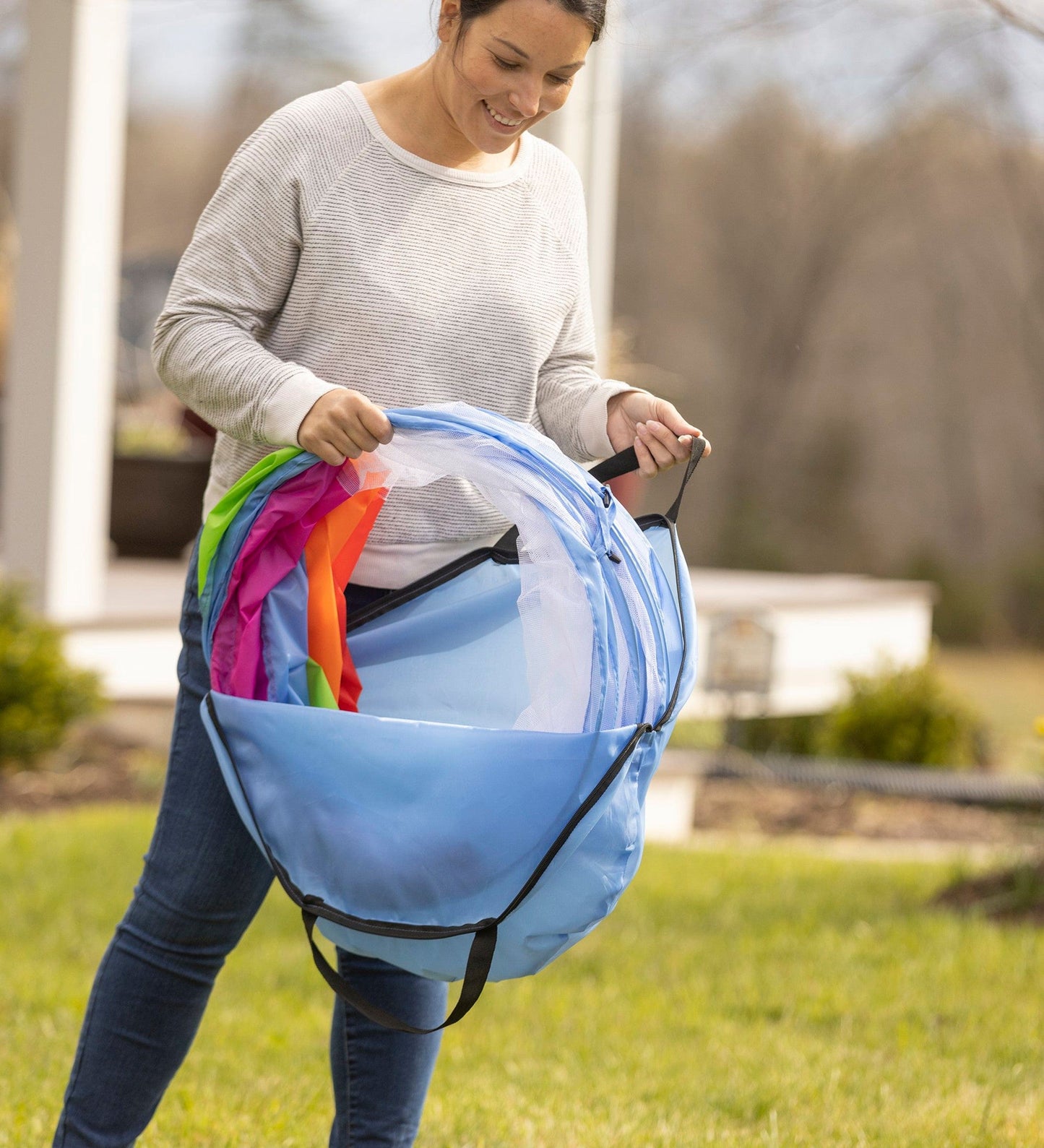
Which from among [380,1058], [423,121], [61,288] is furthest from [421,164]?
[61,288]

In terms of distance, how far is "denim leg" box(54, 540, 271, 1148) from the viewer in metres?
1.73

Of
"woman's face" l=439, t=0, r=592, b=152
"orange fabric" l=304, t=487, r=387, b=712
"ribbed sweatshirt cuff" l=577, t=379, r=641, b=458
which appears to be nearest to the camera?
"woman's face" l=439, t=0, r=592, b=152

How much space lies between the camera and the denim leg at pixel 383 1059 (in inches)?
71.3

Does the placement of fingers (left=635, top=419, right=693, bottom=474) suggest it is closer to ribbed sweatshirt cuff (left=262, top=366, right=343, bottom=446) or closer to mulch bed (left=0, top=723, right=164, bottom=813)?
ribbed sweatshirt cuff (left=262, top=366, right=343, bottom=446)

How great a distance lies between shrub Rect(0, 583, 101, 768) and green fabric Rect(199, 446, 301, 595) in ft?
12.2

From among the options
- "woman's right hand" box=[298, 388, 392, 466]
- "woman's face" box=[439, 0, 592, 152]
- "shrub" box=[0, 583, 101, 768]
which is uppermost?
"woman's face" box=[439, 0, 592, 152]

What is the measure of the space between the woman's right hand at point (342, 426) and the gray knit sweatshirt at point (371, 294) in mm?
22

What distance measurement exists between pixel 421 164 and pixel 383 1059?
110 centimetres

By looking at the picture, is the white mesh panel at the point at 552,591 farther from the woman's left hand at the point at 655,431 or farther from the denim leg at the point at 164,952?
the denim leg at the point at 164,952

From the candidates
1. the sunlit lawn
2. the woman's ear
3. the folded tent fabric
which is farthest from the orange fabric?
the sunlit lawn

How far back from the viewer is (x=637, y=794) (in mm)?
1608

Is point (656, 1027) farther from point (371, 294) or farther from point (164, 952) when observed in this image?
point (371, 294)

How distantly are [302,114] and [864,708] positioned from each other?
605 centimetres

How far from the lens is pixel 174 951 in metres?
1.73
